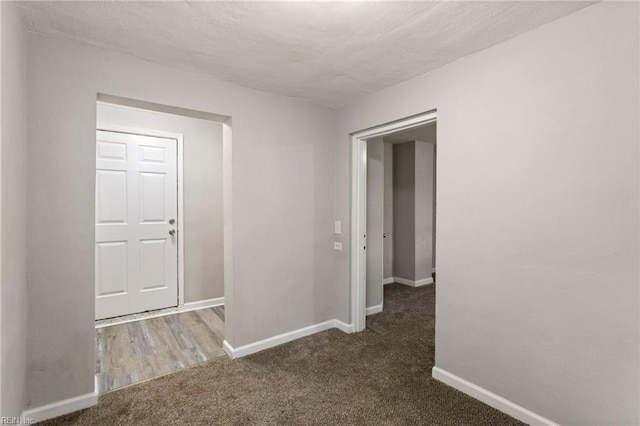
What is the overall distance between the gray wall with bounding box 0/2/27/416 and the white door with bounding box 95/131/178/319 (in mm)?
1682

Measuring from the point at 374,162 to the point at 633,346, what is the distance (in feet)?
8.92

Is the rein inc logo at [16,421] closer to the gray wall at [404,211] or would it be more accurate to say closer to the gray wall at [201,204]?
the gray wall at [201,204]

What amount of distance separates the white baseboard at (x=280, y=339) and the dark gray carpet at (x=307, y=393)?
0.22 feet

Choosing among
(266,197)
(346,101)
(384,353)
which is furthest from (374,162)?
(384,353)

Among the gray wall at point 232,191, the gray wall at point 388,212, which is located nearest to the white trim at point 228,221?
the gray wall at point 232,191

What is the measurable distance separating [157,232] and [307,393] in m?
2.58

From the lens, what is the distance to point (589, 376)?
1612 mm

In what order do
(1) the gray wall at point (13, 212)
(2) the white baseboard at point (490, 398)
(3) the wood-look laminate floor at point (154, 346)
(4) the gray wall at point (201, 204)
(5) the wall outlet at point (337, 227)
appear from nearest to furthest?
(1) the gray wall at point (13, 212)
(2) the white baseboard at point (490, 398)
(3) the wood-look laminate floor at point (154, 346)
(5) the wall outlet at point (337, 227)
(4) the gray wall at point (201, 204)

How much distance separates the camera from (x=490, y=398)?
78.4 inches

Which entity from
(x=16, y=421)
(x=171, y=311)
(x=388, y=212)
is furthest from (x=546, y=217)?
(x=171, y=311)

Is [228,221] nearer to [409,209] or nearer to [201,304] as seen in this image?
[201,304]

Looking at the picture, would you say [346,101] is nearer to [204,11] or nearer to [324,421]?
[204,11]

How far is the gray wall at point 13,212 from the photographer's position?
1.32m

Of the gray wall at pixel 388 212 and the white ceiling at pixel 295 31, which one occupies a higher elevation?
the white ceiling at pixel 295 31
